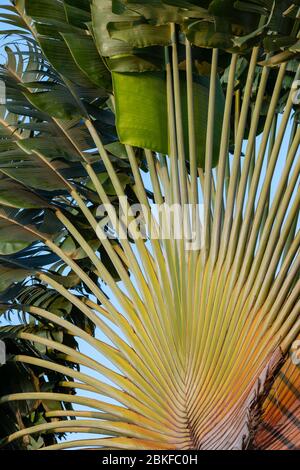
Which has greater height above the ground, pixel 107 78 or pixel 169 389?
pixel 107 78

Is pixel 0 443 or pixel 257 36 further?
pixel 0 443

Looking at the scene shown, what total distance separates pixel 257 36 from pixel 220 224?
122 cm

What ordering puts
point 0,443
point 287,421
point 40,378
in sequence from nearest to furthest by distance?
point 287,421 < point 0,443 < point 40,378

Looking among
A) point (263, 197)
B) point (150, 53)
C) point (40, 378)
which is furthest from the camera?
point (40, 378)

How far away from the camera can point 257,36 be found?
180 inches

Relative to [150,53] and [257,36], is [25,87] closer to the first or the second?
[150,53]

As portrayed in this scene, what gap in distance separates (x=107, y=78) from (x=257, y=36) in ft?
3.69

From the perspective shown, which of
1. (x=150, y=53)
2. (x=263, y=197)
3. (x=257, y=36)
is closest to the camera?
(x=263, y=197)

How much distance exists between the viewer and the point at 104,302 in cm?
479

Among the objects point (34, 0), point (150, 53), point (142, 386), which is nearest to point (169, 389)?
point (142, 386)

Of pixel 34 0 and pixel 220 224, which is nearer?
pixel 220 224

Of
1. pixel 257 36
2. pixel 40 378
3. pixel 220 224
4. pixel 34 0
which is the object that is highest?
pixel 34 0

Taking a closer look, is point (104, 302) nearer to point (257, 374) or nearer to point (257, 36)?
point (257, 374)

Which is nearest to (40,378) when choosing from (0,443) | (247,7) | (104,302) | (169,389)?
(0,443)
